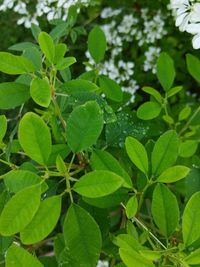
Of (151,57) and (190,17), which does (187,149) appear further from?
(151,57)

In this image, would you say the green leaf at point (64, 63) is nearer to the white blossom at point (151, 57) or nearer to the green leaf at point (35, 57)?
the green leaf at point (35, 57)

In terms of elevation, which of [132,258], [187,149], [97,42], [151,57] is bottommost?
[151,57]

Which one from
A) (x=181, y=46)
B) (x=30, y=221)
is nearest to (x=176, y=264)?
(x=30, y=221)

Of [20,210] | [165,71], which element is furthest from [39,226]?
[165,71]

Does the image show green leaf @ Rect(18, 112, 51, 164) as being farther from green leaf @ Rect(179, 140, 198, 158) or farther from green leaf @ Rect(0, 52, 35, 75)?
green leaf @ Rect(179, 140, 198, 158)

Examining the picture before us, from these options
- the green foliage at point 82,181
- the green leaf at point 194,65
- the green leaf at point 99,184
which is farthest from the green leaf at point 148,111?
the green leaf at point 99,184
